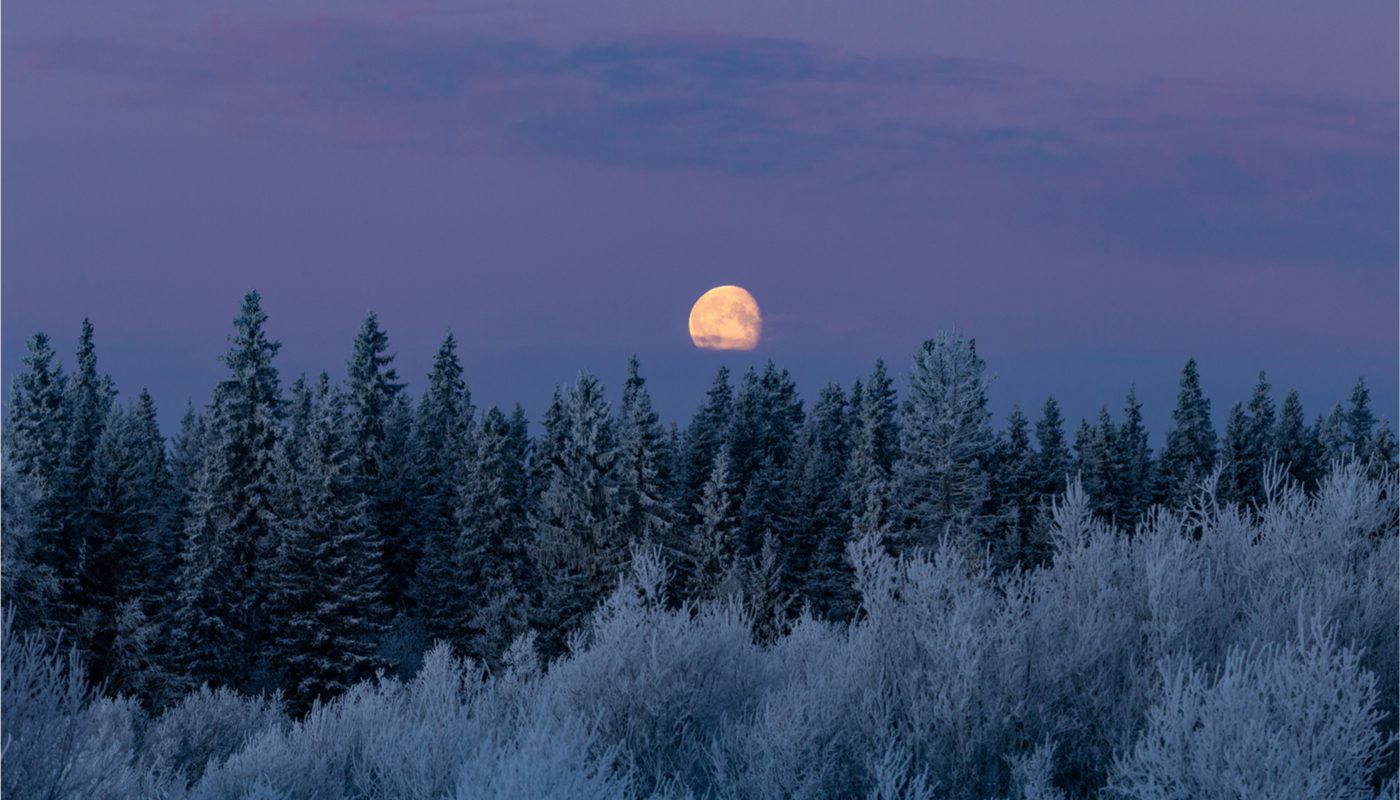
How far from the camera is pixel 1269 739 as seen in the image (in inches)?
313

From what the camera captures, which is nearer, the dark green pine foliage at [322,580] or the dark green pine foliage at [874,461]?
the dark green pine foliage at [322,580]

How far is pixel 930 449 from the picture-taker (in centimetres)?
4531

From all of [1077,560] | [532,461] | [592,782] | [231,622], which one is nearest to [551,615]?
[231,622]

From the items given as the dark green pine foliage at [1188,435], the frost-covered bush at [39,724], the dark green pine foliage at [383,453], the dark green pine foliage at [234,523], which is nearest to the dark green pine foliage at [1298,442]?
the dark green pine foliage at [1188,435]

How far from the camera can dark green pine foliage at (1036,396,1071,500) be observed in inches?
2657

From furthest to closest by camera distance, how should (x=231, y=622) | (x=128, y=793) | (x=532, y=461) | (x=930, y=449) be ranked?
(x=532, y=461), (x=930, y=449), (x=231, y=622), (x=128, y=793)

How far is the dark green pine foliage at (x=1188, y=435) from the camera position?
73188mm

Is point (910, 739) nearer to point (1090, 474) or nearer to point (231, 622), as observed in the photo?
point (231, 622)

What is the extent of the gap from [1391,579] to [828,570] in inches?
1585

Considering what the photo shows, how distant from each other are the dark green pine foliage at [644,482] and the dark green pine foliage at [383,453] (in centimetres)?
991

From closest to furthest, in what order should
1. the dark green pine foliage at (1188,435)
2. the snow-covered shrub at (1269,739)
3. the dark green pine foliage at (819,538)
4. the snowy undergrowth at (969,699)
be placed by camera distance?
the snow-covered shrub at (1269,739), the snowy undergrowth at (969,699), the dark green pine foliage at (819,538), the dark green pine foliage at (1188,435)

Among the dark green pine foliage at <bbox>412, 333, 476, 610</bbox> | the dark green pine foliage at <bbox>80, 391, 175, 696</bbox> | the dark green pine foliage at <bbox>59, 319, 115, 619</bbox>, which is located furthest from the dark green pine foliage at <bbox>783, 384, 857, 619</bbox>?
the dark green pine foliage at <bbox>59, 319, 115, 619</bbox>

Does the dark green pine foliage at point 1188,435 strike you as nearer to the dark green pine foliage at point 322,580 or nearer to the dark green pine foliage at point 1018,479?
the dark green pine foliage at point 1018,479

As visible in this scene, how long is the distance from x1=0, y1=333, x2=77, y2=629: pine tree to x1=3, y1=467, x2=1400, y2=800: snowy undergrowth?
78.1ft
